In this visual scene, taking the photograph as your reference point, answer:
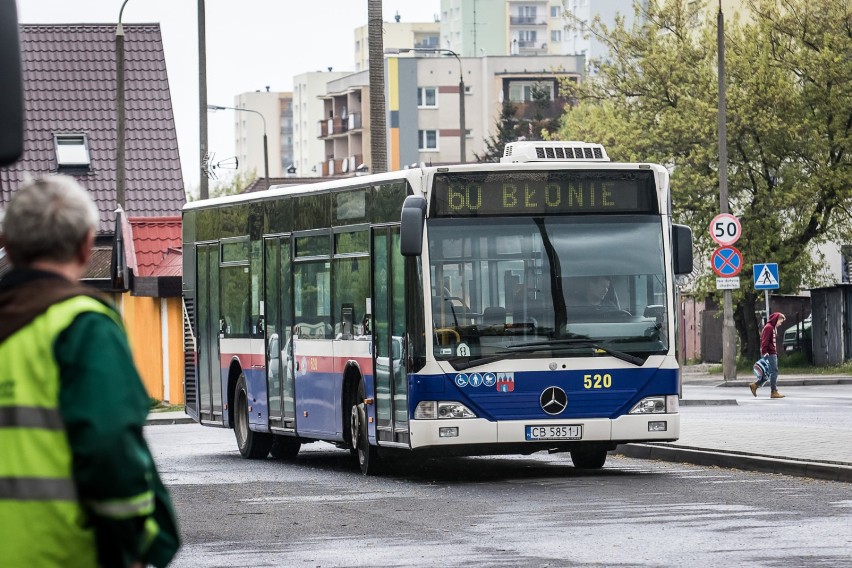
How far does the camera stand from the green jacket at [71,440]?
468cm

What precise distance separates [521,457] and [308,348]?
10.9 feet

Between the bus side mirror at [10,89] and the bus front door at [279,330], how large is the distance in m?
14.5

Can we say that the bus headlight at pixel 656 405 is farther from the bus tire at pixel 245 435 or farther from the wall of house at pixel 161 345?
the wall of house at pixel 161 345

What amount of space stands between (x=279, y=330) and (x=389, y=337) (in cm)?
338

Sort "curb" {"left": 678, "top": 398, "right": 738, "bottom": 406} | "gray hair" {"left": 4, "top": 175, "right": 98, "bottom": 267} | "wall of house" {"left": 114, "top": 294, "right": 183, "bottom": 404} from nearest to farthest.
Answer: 1. "gray hair" {"left": 4, "top": 175, "right": 98, "bottom": 267}
2. "curb" {"left": 678, "top": 398, "right": 738, "bottom": 406}
3. "wall of house" {"left": 114, "top": 294, "right": 183, "bottom": 404}

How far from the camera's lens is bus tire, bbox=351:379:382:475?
18781mm

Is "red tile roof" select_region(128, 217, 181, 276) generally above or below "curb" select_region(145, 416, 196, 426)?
above

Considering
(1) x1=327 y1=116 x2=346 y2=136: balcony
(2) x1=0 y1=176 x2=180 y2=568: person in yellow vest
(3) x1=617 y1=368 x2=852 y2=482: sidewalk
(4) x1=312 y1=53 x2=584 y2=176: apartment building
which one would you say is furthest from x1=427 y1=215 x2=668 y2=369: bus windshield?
(1) x1=327 y1=116 x2=346 y2=136: balcony

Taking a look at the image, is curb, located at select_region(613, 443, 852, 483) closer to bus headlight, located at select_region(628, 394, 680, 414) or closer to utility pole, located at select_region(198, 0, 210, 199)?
bus headlight, located at select_region(628, 394, 680, 414)

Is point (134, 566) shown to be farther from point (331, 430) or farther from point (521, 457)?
point (521, 457)

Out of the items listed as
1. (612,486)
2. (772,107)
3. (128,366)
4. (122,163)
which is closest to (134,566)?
(128,366)

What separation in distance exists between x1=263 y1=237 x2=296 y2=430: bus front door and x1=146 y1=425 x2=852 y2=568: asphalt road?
81 centimetres

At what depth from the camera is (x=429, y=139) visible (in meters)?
126

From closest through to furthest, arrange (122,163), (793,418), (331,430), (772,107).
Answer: (331,430)
(793,418)
(122,163)
(772,107)
